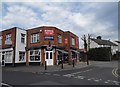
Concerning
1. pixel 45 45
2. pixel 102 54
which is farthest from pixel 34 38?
pixel 102 54

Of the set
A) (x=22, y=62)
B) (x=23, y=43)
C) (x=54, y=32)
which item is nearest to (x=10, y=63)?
(x=22, y=62)

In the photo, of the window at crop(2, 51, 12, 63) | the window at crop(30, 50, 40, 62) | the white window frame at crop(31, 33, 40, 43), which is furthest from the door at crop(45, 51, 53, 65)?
the window at crop(2, 51, 12, 63)

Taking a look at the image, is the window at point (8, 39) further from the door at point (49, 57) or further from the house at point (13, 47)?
the door at point (49, 57)

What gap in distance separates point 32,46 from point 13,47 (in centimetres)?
314

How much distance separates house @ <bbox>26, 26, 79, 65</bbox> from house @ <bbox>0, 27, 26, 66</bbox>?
0.97 m

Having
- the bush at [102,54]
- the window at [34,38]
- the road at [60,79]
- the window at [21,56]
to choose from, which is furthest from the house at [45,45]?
the bush at [102,54]

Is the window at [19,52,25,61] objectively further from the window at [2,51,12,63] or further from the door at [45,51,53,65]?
the door at [45,51,53,65]

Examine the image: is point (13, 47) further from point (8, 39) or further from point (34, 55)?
point (34, 55)

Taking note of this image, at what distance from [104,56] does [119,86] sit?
39.6m

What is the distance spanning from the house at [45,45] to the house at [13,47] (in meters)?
0.97

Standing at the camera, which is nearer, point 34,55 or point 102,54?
point 34,55

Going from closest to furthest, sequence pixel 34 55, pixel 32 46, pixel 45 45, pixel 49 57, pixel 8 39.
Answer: pixel 45 45, pixel 49 57, pixel 34 55, pixel 32 46, pixel 8 39

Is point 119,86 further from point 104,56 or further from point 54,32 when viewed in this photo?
point 104,56

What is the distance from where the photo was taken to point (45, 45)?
29.7 metres
